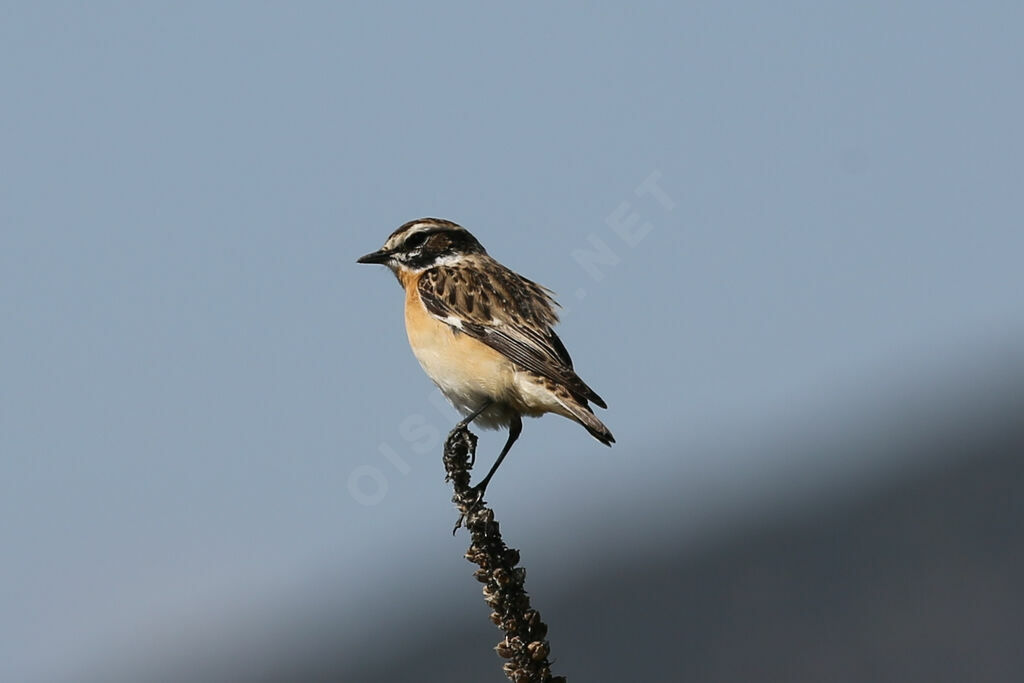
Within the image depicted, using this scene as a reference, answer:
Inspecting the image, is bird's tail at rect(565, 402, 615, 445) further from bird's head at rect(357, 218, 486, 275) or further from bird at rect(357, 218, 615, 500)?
bird's head at rect(357, 218, 486, 275)

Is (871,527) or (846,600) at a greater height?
(871,527)

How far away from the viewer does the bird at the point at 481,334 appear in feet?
42.7

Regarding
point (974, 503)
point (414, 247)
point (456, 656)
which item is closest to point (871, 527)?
point (974, 503)

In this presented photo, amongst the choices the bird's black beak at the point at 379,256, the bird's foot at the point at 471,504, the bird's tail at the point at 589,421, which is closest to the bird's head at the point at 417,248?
the bird's black beak at the point at 379,256

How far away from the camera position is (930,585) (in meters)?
147

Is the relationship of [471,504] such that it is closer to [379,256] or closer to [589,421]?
[589,421]

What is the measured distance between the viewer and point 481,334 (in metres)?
13.8

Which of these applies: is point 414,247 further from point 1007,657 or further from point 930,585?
point 930,585

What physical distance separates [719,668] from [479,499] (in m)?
131

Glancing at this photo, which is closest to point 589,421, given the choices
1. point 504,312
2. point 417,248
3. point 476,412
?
point 476,412

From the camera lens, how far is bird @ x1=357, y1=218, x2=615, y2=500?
42.7 feet

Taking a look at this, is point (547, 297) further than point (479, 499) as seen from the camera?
Yes

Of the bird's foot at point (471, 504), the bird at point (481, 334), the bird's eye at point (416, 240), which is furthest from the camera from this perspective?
the bird's eye at point (416, 240)

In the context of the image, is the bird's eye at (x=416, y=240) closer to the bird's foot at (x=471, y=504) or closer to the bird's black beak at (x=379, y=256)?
the bird's black beak at (x=379, y=256)
